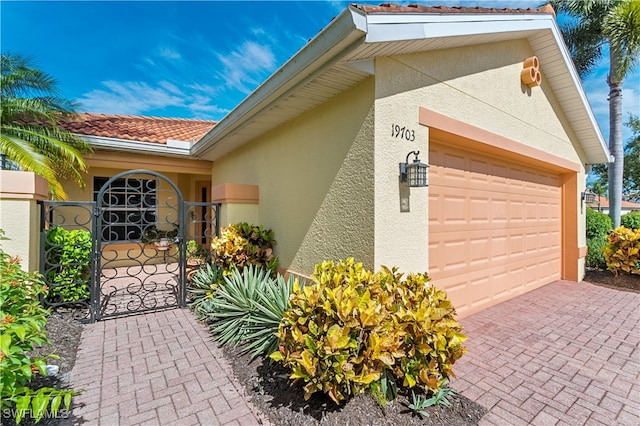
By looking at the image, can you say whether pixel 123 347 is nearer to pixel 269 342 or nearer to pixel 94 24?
pixel 269 342

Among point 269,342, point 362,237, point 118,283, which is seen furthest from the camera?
point 118,283

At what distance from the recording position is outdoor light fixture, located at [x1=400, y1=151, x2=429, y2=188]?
429cm

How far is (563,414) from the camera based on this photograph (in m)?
3.17

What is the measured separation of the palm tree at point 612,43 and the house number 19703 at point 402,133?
12339 millimetres

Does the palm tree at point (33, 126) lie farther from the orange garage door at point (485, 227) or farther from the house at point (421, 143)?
the orange garage door at point (485, 227)

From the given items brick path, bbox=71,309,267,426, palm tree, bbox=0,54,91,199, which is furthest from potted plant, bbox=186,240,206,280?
palm tree, bbox=0,54,91,199

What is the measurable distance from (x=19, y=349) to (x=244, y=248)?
3.99 m

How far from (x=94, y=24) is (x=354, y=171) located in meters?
7.90

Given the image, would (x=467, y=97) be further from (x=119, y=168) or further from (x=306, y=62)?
(x=119, y=168)

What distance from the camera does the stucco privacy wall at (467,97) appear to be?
4.21 metres

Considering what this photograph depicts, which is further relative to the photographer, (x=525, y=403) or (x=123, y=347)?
(x=123, y=347)

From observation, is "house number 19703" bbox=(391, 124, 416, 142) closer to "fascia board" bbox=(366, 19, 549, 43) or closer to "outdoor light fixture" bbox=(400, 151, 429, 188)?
"outdoor light fixture" bbox=(400, 151, 429, 188)

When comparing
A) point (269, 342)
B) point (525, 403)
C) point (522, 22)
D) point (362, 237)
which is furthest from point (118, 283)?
point (522, 22)

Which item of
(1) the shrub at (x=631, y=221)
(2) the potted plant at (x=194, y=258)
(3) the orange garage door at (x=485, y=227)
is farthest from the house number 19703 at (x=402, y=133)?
(1) the shrub at (x=631, y=221)
